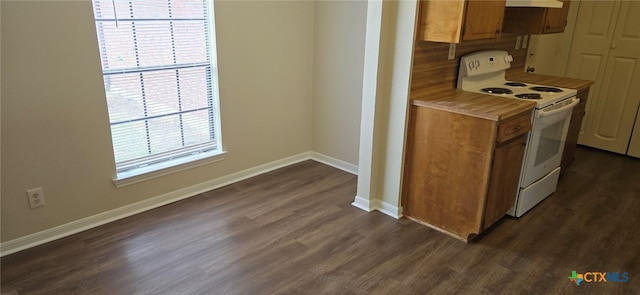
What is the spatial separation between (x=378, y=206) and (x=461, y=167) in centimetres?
76

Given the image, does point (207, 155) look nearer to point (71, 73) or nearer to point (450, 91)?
point (71, 73)

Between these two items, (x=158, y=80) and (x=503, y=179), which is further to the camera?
(x=158, y=80)

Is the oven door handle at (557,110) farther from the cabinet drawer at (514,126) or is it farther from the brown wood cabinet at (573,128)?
the brown wood cabinet at (573,128)

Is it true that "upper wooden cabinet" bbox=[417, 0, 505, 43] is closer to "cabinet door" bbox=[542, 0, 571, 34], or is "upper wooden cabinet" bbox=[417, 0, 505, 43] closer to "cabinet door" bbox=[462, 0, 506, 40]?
"cabinet door" bbox=[462, 0, 506, 40]

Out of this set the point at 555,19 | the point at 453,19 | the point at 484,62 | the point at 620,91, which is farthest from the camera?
the point at 620,91

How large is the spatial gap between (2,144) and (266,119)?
6.35 ft

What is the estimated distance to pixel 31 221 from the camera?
8.65 ft

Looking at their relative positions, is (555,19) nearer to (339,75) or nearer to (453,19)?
(453,19)

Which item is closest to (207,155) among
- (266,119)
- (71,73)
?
(266,119)

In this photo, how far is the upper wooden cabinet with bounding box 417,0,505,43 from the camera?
2.55 m

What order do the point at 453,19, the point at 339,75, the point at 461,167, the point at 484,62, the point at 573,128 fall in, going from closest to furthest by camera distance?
the point at 453,19 < the point at 461,167 < the point at 484,62 < the point at 573,128 < the point at 339,75

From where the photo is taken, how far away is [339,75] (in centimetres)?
384

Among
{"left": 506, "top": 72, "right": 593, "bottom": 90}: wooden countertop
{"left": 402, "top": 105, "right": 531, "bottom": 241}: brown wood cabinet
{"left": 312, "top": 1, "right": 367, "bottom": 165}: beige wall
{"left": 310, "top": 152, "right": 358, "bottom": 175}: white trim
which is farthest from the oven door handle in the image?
{"left": 310, "top": 152, "right": 358, "bottom": 175}: white trim

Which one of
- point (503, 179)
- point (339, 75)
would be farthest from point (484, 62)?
Result: point (339, 75)
